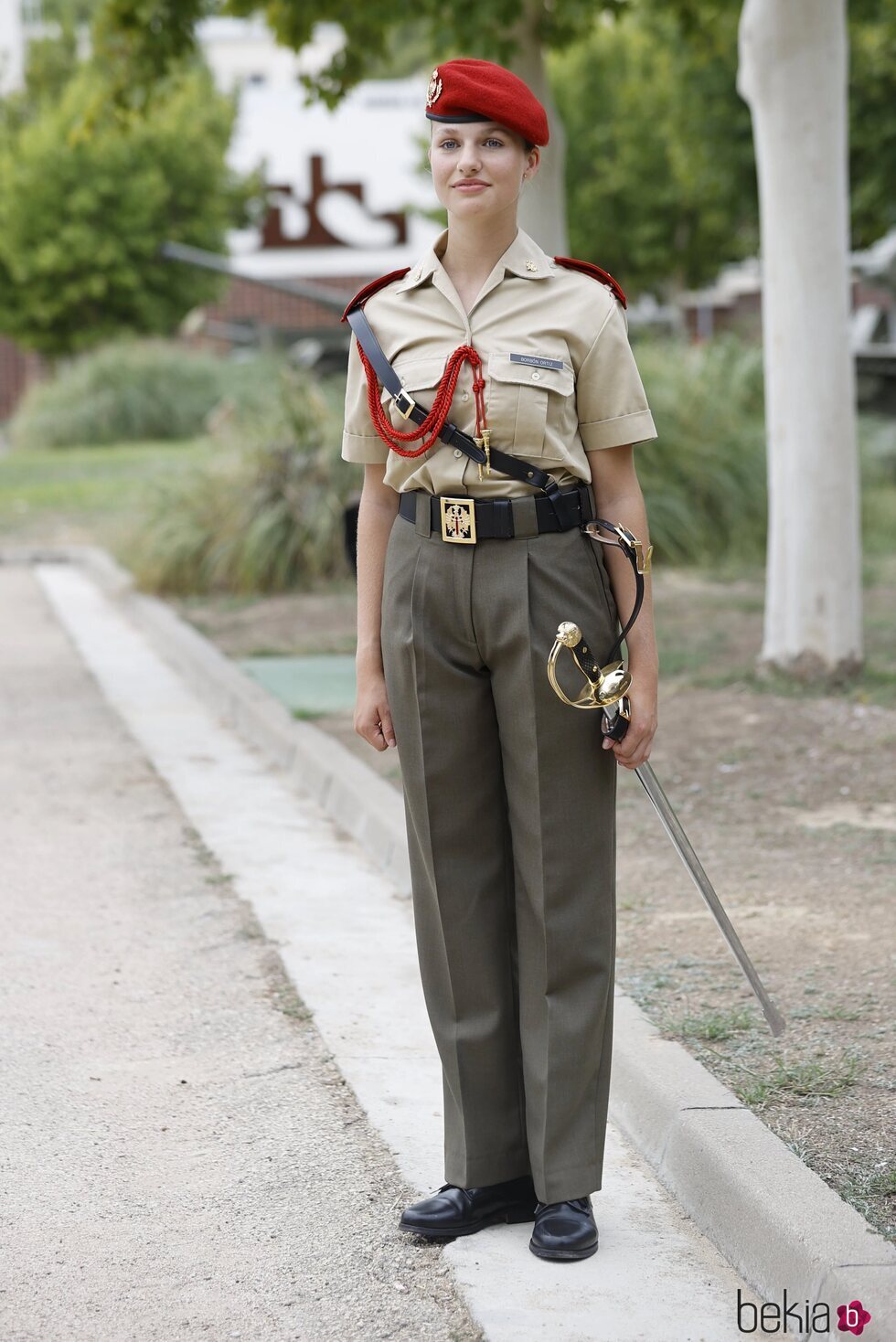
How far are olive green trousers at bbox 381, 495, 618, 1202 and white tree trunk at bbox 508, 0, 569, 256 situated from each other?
6.91 meters

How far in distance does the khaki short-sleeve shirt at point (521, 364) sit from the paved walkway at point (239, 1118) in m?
1.42

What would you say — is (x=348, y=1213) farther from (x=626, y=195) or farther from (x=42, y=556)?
(x=626, y=195)

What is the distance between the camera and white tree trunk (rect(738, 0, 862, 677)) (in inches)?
296

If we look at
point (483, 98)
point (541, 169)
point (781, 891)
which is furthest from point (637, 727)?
point (541, 169)

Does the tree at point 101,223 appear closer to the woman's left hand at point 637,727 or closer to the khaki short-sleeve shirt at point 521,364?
the khaki short-sleeve shirt at point 521,364

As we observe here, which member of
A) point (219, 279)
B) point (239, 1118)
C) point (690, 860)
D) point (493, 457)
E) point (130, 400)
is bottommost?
point (239, 1118)

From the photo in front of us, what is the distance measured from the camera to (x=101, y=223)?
3409 centimetres

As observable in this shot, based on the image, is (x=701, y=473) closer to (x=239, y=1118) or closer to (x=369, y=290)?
(x=239, y=1118)

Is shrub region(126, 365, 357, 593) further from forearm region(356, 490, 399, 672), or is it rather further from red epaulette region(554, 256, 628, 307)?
red epaulette region(554, 256, 628, 307)

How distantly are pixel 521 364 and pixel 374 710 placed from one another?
2.32ft

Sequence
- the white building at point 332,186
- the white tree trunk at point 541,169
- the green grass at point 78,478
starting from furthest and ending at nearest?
the white building at point 332,186, the green grass at point 78,478, the white tree trunk at point 541,169

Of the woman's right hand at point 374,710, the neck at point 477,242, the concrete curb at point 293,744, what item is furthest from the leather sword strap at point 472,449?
the concrete curb at point 293,744

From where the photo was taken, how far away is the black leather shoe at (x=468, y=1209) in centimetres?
316

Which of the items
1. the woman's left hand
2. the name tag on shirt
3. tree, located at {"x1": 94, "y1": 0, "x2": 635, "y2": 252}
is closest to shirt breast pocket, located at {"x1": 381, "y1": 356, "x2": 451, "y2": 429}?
the name tag on shirt
